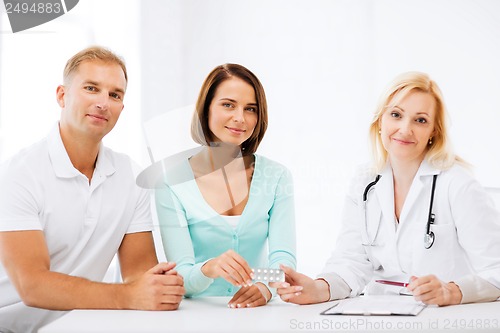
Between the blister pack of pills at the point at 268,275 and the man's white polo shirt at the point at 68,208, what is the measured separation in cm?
44

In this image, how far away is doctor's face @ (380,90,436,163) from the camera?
5.09ft

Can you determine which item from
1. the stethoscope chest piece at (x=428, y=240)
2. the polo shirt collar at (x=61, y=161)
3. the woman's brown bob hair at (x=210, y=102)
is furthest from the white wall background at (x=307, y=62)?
the stethoscope chest piece at (x=428, y=240)

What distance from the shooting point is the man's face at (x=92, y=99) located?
1.51 metres

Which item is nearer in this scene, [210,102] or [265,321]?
[265,321]

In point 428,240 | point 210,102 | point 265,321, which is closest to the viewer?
point 265,321

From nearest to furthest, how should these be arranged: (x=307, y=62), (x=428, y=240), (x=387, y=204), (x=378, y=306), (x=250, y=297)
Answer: (x=378, y=306) → (x=250, y=297) → (x=428, y=240) → (x=387, y=204) → (x=307, y=62)

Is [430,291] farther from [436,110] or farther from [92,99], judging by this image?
[92,99]

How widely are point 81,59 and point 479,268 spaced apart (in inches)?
45.7

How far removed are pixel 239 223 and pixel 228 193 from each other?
11 cm

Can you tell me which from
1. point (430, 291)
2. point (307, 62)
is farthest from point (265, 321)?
point (307, 62)

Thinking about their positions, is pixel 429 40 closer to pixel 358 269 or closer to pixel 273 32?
pixel 273 32

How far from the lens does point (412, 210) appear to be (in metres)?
1.53

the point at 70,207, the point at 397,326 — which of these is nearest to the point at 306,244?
the point at 70,207

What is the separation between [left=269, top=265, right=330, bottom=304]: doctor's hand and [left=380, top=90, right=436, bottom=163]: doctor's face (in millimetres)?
479
